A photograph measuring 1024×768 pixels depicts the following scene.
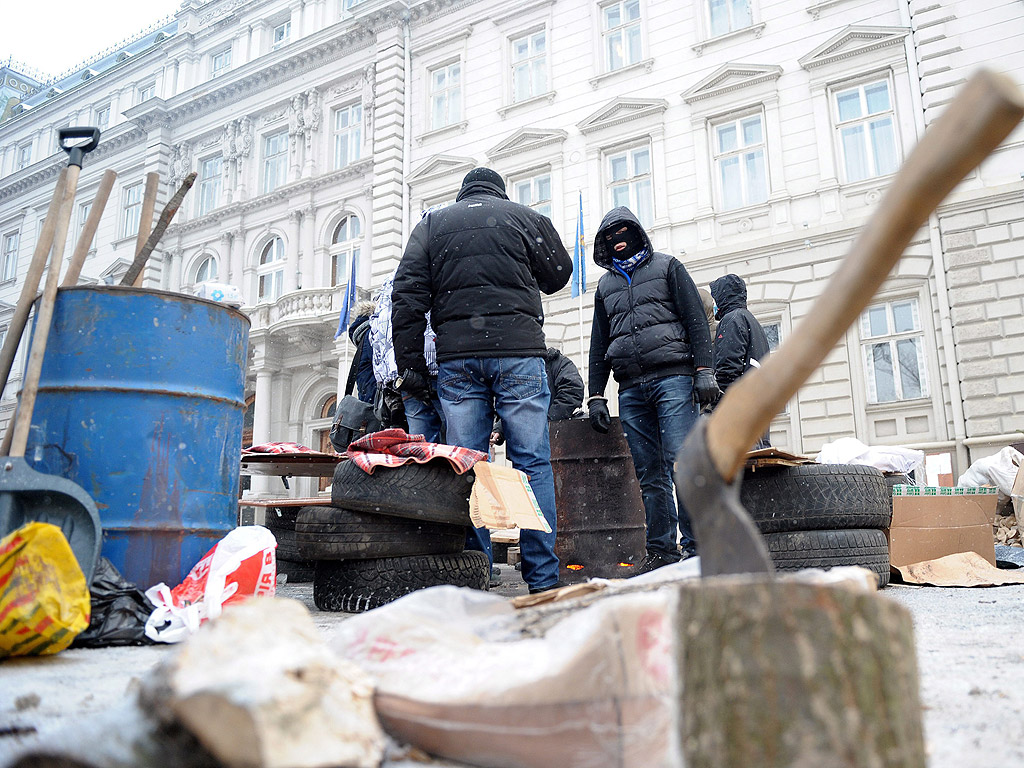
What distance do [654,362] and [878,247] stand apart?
3105 millimetres

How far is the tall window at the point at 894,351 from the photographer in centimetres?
1087

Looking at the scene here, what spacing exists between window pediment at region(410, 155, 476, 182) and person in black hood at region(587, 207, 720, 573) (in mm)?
11360

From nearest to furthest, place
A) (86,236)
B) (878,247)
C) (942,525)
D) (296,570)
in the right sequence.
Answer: (878,247)
(86,236)
(942,525)
(296,570)

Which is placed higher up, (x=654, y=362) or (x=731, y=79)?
(x=731, y=79)

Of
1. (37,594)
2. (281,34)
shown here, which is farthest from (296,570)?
(281,34)

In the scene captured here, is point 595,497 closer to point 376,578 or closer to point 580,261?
point 376,578

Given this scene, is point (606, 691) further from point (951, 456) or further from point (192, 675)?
point (951, 456)

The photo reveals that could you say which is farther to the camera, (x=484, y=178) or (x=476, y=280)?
(x=484, y=178)

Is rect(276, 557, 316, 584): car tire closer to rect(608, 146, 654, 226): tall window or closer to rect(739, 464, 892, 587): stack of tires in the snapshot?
rect(739, 464, 892, 587): stack of tires

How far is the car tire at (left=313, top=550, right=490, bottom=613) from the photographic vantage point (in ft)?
9.98

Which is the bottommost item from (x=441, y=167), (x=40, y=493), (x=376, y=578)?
(x=376, y=578)

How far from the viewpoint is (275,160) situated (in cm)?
1906

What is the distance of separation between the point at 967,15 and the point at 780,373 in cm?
1307

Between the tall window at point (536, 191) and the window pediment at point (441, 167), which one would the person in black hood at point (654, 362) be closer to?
the tall window at point (536, 191)
